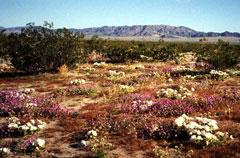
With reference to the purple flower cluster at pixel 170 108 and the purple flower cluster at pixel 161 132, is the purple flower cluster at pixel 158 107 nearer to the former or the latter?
the purple flower cluster at pixel 170 108

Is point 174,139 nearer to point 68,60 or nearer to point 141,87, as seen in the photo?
point 141,87

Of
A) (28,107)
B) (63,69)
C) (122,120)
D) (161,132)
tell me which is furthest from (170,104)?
(63,69)

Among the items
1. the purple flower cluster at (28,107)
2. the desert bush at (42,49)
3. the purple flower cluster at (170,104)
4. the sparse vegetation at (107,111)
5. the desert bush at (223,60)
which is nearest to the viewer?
the sparse vegetation at (107,111)

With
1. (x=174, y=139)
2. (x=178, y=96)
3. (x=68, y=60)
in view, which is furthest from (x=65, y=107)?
(x=68, y=60)

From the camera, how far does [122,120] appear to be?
1802 centimetres

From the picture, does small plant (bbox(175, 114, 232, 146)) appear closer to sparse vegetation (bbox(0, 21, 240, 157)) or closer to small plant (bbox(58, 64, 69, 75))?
sparse vegetation (bbox(0, 21, 240, 157))

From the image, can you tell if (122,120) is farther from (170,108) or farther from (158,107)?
(170,108)

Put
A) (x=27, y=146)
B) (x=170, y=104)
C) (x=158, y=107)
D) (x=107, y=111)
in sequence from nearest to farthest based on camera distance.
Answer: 1. (x=27, y=146)
2. (x=158, y=107)
3. (x=107, y=111)
4. (x=170, y=104)

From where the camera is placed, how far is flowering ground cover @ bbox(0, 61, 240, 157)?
47.3ft

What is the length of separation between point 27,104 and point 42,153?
277 inches

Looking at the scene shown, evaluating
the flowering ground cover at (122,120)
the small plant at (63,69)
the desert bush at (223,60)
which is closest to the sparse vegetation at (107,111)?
the flowering ground cover at (122,120)

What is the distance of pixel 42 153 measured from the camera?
14.3m

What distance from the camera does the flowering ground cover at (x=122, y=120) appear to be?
14.4 meters

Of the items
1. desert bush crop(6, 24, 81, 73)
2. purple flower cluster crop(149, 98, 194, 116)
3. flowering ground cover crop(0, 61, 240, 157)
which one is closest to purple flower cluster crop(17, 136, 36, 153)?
flowering ground cover crop(0, 61, 240, 157)
